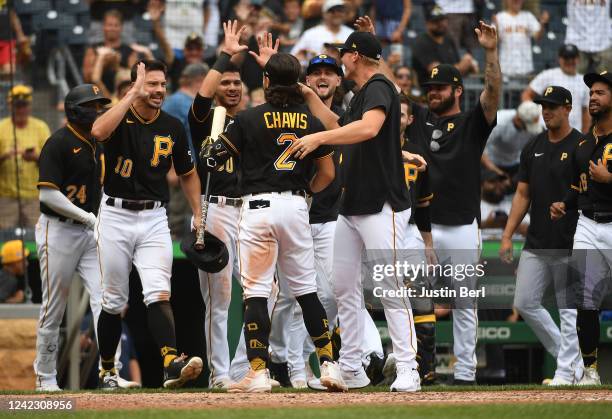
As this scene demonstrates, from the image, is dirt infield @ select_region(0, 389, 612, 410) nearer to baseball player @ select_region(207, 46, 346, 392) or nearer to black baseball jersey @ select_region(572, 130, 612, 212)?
baseball player @ select_region(207, 46, 346, 392)

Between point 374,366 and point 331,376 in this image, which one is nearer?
point 331,376

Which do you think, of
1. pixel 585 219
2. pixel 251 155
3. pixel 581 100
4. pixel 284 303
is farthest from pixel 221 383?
pixel 581 100

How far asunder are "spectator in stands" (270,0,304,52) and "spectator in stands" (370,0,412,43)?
84 cm

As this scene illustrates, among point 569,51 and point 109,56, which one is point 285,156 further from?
point 569,51

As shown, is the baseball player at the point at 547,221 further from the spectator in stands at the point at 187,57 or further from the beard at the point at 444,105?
the spectator in stands at the point at 187,57

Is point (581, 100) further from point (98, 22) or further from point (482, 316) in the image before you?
point (98, 22)

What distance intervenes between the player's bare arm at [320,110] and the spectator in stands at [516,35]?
5268 millimetres

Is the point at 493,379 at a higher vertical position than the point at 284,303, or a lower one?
lower

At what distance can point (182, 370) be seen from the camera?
6.59m

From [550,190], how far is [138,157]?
3129mm

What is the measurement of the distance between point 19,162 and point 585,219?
5.39 meters

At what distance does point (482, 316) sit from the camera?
10055 mm

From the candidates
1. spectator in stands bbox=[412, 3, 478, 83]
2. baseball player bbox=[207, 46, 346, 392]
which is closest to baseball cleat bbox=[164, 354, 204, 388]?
baseball player bbox=[207, 46, 346, 392]

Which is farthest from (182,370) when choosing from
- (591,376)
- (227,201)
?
(591,376)
